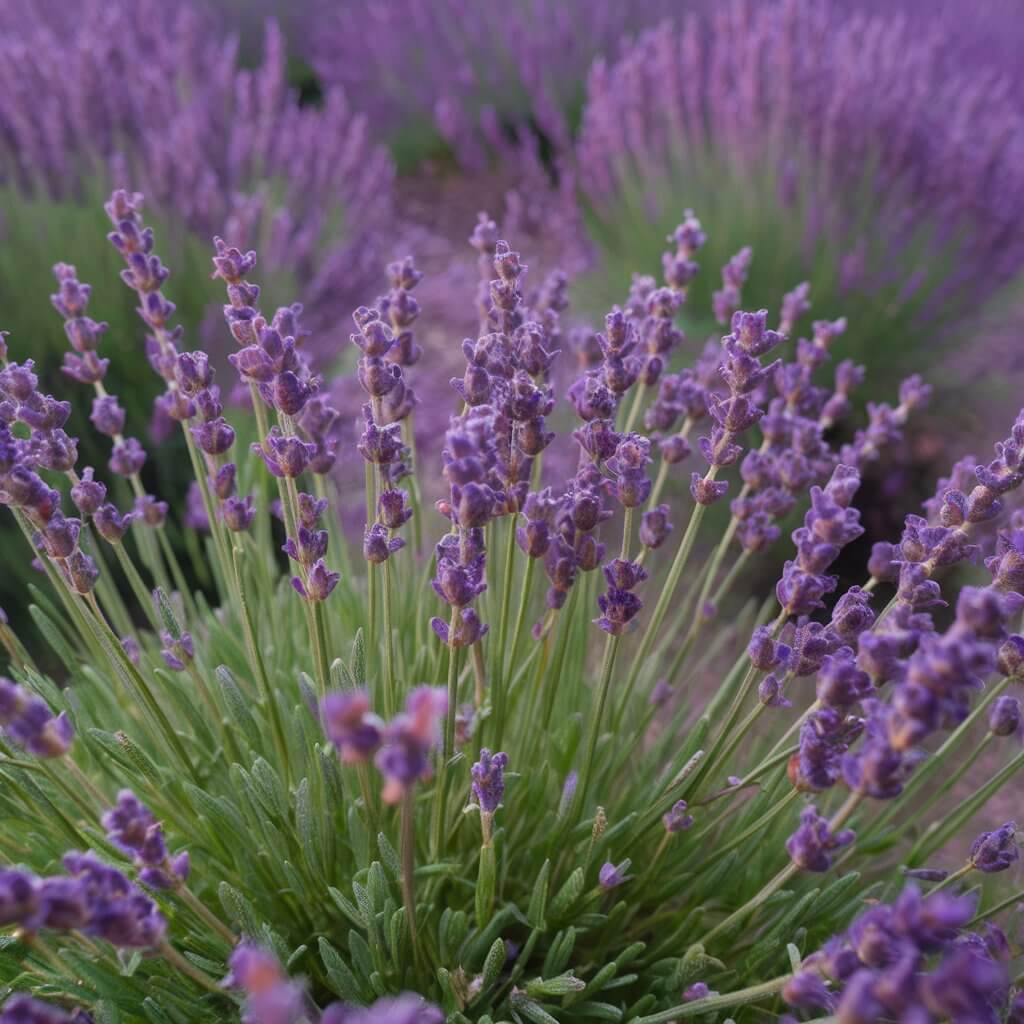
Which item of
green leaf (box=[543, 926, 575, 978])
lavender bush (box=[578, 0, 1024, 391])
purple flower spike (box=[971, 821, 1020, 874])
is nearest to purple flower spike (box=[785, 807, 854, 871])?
purple flower spike (box=[971, 821, 1020, 874])

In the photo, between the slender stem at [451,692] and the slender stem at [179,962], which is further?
the slender stem at [451,692]

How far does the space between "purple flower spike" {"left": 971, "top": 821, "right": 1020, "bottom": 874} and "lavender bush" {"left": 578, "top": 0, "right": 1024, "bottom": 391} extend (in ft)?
7.49

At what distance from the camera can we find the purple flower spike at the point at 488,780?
3.43 ft

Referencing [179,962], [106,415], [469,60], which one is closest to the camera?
[179,962]

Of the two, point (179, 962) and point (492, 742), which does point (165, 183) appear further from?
point (179, 962)

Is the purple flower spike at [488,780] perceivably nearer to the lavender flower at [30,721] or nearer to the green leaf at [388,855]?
the green leaf at [388,855]

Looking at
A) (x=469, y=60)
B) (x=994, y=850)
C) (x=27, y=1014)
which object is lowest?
(x=27, y=1014)

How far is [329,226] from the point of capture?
3.67 meters

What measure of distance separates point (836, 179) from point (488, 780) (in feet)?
9.35

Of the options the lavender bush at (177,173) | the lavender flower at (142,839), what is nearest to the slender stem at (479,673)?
the lavender flower at (142,839)

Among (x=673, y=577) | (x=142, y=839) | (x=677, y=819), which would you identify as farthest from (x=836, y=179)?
(x=142, y=839)

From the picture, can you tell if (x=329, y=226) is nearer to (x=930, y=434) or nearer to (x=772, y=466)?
(x=930, y=434)

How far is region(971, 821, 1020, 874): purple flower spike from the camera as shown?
42.3 inches

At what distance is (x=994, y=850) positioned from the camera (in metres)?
1.07
